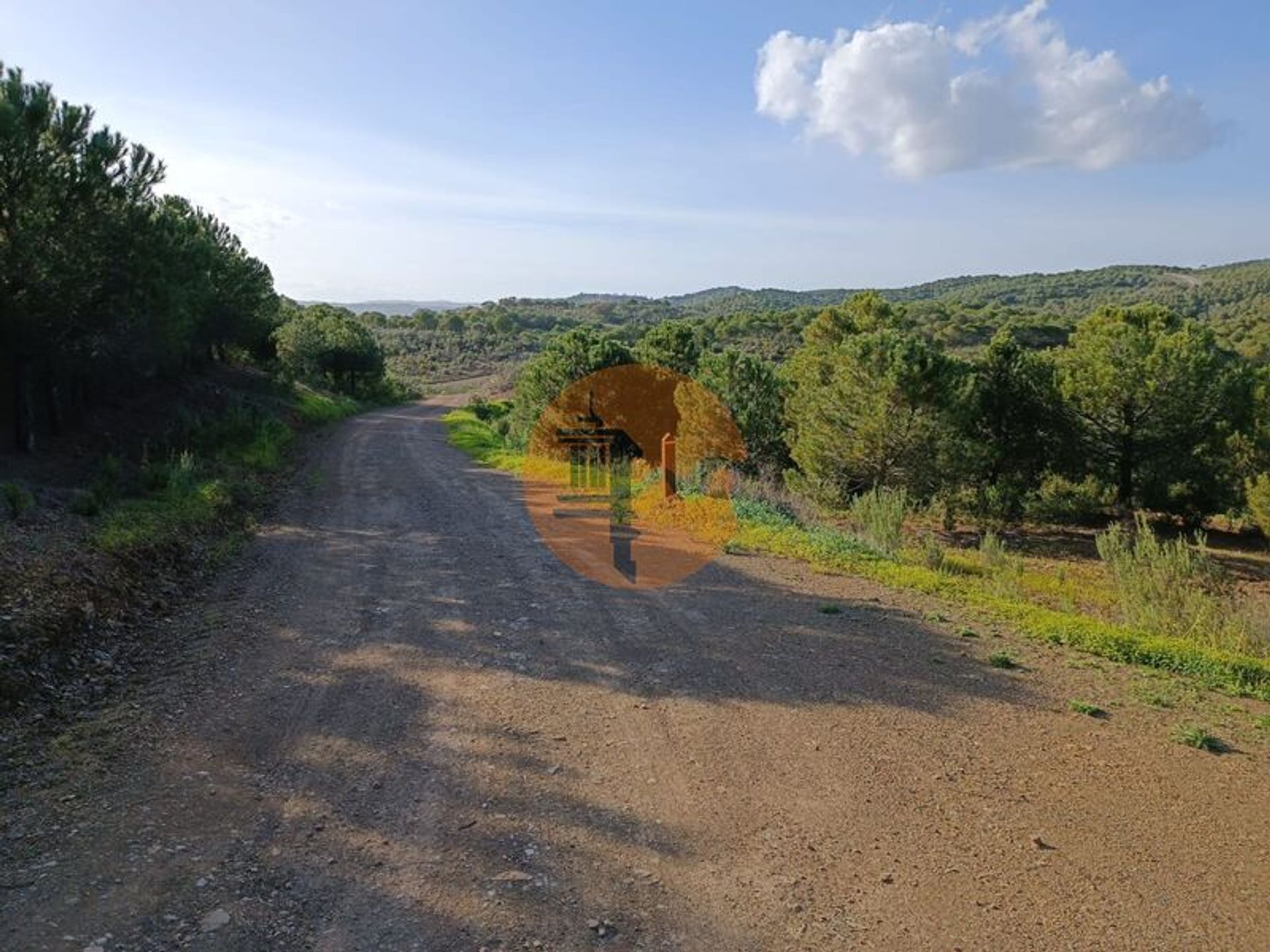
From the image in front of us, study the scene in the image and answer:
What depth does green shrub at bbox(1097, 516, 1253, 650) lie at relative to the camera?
699 centimetres

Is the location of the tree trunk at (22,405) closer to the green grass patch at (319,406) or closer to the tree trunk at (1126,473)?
the green grass patch at (319,406)

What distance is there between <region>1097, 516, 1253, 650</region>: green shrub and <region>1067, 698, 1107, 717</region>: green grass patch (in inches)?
95.7

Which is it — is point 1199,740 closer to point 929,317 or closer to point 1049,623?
point 1049,623

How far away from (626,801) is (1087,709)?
10.6 feet

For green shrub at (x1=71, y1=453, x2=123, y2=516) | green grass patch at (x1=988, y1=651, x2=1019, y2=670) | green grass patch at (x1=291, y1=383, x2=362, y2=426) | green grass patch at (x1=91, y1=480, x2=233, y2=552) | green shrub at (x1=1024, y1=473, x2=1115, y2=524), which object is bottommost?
green shrub at (x1=1024, y1=473, x2=1115, y2=524)

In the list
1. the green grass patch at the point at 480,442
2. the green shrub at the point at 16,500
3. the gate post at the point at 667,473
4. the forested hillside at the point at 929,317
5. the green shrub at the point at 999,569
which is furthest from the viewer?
the forested hillside at the point at 929,317

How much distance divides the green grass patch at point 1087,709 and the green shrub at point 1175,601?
7.97 feet

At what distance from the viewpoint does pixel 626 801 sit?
4023 mm

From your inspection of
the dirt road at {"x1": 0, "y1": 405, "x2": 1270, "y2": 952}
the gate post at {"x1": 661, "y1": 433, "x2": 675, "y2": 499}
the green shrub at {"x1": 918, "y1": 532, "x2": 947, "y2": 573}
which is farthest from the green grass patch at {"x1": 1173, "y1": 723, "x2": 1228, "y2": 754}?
the gate post at {"x1": 661, "y1": 433, "x2": 675, "y2": 499}

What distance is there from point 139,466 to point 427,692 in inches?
445

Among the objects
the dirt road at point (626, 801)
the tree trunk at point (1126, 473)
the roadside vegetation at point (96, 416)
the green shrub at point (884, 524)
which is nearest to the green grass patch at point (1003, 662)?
the dirt road at point (626, 801)

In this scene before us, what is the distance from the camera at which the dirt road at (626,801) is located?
3150mm

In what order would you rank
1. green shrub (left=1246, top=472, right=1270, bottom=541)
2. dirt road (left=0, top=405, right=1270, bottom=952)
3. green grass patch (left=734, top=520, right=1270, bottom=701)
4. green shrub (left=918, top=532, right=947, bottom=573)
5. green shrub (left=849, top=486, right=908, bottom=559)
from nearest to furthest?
dirt road (left=0, top=405, right=1270, bottom=952)
green grass patch (left=734, top=520, right=1270, bottom=701)
green shrub (left=918, top=532, right=947, bottom=573)
green shrub (left=849, top=486, right=908, bottom=559)
green shrub (left=1246, top=472, right=1270, bottom=541)

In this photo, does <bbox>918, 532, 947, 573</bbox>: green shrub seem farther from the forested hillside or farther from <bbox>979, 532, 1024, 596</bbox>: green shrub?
the forested hillside
